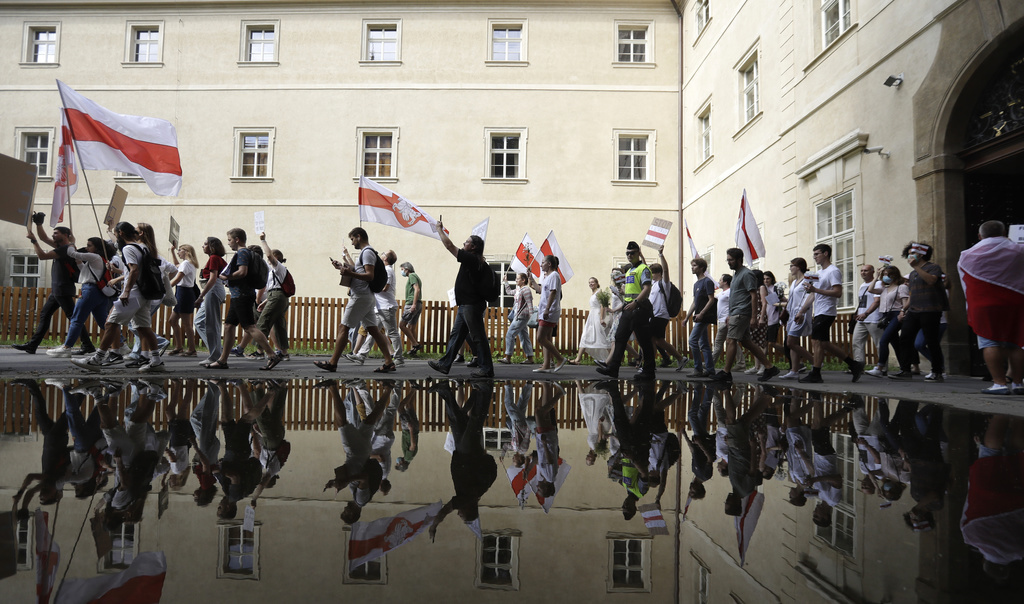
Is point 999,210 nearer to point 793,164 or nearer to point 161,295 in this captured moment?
point 793,164

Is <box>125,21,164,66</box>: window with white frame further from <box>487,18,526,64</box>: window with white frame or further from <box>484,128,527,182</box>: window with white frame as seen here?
<box>484,128,527,182</box>: window with white frame

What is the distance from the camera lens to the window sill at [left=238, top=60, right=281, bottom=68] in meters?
21.9

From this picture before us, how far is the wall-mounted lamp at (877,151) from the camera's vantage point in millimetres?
11227

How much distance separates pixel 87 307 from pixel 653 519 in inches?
371

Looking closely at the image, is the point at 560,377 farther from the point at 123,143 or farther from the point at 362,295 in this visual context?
the point at 123,143

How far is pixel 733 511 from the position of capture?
2604 millimetres

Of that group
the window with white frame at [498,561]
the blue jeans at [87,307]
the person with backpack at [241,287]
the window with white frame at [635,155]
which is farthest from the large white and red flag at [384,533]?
the window with white frame at [635,155]

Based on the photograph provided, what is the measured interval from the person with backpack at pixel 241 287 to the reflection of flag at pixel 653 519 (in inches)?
278

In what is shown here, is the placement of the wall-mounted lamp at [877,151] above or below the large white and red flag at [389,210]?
above

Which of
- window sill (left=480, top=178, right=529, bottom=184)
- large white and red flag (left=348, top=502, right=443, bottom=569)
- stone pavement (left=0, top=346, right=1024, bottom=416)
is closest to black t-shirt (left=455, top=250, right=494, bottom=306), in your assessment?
stone pavement (left=0, top=346, right=1024, bottom=416)

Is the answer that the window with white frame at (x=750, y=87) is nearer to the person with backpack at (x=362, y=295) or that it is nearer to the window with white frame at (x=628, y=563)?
the person with backpack at (x=362, y=295)

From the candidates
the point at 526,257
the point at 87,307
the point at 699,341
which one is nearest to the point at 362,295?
the point at 87,307

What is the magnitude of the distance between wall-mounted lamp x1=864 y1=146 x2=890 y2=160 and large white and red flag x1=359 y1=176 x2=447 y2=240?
23.6ft

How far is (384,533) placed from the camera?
7.43ft
